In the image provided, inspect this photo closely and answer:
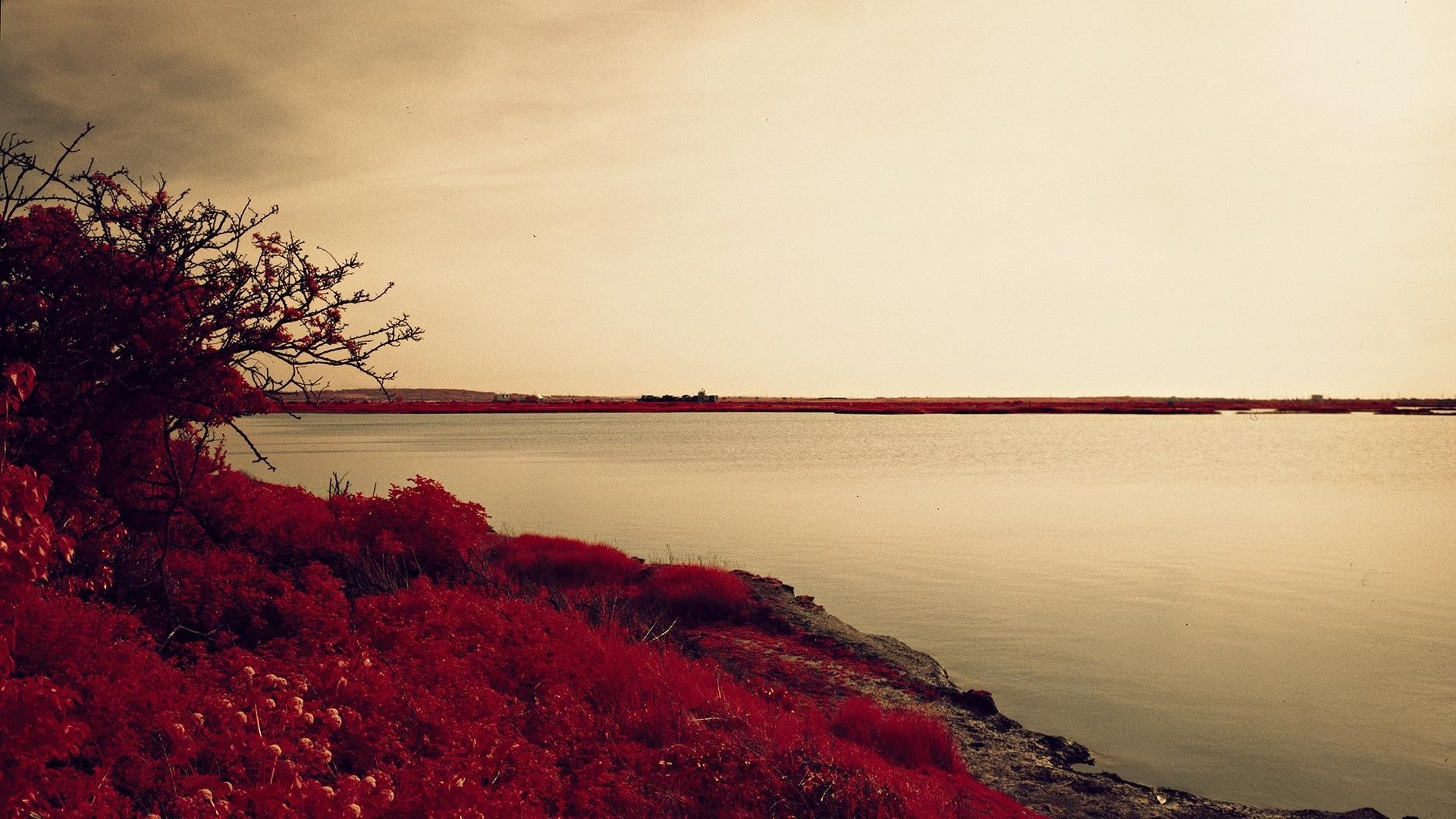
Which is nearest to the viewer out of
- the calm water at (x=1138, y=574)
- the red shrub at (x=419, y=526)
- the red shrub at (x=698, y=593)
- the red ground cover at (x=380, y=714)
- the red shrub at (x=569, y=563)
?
the red ground cover at (x=380, y=714)

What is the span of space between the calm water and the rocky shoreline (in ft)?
2.09

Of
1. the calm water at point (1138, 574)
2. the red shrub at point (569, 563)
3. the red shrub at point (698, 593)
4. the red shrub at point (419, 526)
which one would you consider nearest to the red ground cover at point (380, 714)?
the red shrub at point (419, 526)

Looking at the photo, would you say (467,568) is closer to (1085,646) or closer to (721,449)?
(1085,646)

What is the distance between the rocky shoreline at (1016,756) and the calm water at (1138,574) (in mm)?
638

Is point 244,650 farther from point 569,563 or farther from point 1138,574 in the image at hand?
point 1138,574

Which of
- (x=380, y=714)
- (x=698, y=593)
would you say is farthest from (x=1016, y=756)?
(x=698, y=593)

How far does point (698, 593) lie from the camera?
1856 centimetres

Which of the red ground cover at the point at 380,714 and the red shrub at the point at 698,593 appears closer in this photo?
the red ground cover at the point at 380,714

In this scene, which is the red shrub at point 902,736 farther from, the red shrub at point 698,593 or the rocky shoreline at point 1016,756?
the red shrub at point 698,593

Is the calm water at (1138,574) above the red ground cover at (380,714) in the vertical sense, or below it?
below

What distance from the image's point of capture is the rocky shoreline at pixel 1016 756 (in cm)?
972

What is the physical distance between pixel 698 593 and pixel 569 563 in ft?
14.3

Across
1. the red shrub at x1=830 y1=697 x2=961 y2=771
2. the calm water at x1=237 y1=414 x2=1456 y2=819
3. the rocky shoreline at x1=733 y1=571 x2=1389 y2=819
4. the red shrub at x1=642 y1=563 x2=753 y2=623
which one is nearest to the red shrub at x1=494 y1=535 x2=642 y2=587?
the red shrub at x1=642 y1=563 x2=753 y2=623

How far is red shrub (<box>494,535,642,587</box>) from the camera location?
2036cm
